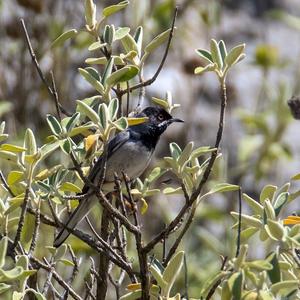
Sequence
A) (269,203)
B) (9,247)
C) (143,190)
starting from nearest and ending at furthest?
(269,203) < (9,247) < (143,190)

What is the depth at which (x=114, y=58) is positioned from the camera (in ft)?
8.41

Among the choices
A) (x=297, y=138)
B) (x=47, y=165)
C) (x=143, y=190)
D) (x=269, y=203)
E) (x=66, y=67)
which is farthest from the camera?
(x=297, y=138)

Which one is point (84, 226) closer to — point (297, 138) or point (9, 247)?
point (297, 138)

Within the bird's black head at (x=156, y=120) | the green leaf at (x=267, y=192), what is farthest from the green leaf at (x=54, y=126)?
the bird's black head at (x=156, y=120)

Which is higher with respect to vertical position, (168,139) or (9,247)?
(9,247)

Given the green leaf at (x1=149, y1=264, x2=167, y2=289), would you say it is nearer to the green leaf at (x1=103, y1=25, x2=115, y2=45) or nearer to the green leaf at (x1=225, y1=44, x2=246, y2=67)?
the green leaf at (x1=225, y1=44, x2=246, y2=67)

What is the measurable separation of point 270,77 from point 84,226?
6.41 feet

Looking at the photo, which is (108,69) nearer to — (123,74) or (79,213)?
(123,74)

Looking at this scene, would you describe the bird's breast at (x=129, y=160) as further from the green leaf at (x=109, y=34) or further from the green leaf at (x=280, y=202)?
the green leaf at (x=280, y=202)

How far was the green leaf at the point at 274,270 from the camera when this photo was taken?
2029mm

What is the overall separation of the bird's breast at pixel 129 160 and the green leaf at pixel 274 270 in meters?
1.60

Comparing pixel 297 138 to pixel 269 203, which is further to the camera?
pixel 297 138

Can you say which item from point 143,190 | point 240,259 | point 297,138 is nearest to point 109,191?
point 143,190

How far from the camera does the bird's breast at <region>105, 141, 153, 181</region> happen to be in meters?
3.66
